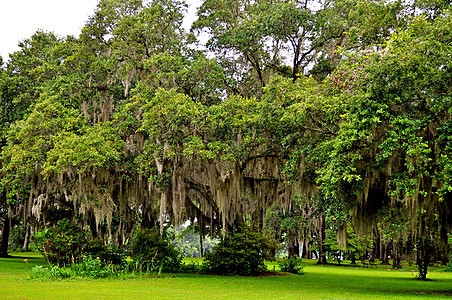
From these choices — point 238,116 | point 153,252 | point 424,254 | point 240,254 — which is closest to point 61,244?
point 153,252

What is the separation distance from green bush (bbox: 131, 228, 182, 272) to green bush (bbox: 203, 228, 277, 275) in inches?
64.5

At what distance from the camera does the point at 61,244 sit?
17.0m

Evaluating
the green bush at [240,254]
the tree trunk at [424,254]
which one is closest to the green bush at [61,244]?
the green bush at [240,254]

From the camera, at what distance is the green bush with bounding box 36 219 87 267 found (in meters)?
17.0

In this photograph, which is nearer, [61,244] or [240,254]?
[61,244]

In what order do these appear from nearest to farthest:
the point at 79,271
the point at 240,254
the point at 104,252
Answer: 1. the point at 79,271
2. the point at 104,252
3. the point at 240,254

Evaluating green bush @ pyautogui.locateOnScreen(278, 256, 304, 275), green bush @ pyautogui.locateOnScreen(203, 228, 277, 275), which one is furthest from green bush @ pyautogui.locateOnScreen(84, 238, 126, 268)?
green bush @ pyautogui.locateOnScreen(278, 256, 304, 275)

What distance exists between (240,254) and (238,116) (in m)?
6.37

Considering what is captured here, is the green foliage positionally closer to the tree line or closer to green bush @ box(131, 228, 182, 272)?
green bush @ box(131, 228, 182, 272)

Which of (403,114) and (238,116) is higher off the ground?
(238,116)

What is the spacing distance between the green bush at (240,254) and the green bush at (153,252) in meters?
1.64

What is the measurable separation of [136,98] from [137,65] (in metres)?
2.42

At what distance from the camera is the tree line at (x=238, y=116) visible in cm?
1202

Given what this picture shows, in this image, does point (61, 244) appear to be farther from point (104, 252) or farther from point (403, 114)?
point (403, 114)
